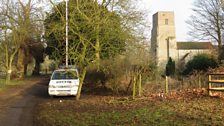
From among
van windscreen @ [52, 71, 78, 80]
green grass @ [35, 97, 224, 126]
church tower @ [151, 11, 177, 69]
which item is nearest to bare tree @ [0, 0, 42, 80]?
van windscreen @ [52, 71, 78, 80]

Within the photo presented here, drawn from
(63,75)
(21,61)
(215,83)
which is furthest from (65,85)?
(21,61)

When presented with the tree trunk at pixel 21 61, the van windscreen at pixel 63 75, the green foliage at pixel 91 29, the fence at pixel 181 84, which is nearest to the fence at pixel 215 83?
the fence at pixel 181 84

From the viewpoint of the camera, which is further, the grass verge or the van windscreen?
the van windscreen

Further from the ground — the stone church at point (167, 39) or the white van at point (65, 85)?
the stone church at point (167, 39)

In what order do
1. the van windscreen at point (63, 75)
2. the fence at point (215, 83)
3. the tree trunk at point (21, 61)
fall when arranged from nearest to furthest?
the fence at point (215, 83)
the van windscreen at point (63, 75)
the tree trunk at point (21, 61)

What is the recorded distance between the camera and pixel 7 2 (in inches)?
1677

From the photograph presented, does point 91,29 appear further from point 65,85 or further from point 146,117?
point 146,117

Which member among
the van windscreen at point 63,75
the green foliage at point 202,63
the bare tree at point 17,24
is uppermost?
the bare tree at point 17,24

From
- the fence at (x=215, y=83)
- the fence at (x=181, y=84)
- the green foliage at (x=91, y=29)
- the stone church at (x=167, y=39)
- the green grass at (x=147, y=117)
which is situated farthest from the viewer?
the stone church at (x=167, y=39)

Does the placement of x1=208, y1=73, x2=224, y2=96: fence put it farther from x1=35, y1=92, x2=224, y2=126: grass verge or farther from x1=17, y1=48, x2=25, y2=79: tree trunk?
x1=17, y1=48, x2=25, y2=79: tree trunk

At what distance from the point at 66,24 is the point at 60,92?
14.3 ft

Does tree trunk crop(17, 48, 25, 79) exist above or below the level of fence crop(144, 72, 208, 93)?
above

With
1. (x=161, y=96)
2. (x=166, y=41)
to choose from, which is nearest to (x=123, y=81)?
(x=161, y=96)

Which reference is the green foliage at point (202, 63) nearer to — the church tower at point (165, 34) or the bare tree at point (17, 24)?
the bare tree at point (17, 24)
